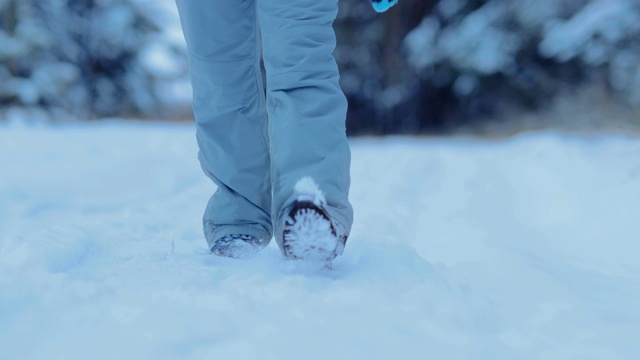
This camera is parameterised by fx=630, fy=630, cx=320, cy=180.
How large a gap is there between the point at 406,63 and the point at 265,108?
6376 mm

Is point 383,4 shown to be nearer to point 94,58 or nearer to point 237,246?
point 237,246

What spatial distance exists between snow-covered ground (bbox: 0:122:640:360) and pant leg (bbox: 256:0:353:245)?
138 mm

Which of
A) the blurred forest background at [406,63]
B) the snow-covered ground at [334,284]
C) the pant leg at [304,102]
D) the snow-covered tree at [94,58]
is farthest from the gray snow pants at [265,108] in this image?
the snow-covered tree at [94,58]

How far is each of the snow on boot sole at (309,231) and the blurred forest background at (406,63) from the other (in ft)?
17.6

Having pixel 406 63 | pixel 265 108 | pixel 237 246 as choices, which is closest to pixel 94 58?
pixel 406 63

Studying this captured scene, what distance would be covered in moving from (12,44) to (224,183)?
22.0ft

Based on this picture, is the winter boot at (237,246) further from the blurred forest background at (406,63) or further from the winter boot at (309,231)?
the blurred forest background at (406,63)

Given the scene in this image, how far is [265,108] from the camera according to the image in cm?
120

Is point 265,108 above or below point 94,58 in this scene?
above

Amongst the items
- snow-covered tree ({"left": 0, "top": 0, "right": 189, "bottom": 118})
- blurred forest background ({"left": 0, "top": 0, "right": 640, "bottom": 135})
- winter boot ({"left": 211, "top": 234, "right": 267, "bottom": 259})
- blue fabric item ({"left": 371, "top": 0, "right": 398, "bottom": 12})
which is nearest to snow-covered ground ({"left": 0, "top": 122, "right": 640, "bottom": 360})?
winter boot ({"left": 211, "top": 234, "right": 267, "bottom": 259})

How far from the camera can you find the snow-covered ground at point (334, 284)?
2.38 ft

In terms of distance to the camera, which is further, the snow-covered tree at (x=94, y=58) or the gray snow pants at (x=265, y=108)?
the snow-covered tree at (x=94, y=58)

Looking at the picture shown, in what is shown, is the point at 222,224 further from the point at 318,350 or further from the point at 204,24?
the point at 318,350

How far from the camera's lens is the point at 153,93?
7.56 m
